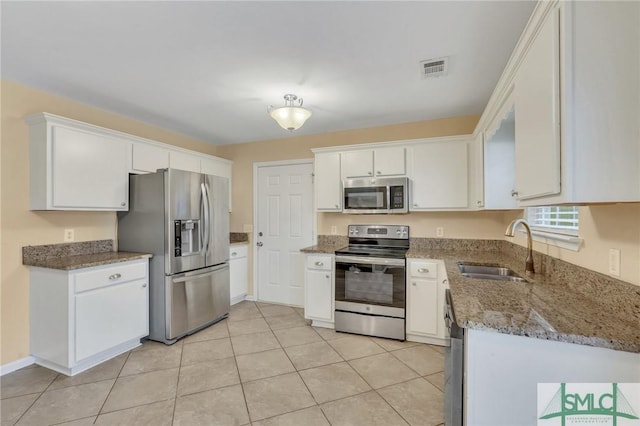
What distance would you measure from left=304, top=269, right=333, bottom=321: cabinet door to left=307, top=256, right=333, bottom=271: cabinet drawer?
5 cm

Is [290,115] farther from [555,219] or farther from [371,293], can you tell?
[555,219]

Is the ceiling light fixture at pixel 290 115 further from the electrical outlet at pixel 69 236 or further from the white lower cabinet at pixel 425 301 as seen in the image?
the electrical outlet at pixel 69 236

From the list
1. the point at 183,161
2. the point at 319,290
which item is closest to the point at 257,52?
the point at 183,161

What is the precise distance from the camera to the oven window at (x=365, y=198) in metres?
3.20

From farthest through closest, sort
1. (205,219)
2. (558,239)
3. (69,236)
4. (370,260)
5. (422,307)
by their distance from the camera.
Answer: (205,219), (370,260), (422,307), (69,236), (558,239)

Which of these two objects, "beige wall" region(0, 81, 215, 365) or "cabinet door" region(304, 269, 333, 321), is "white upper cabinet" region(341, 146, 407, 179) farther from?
"beige wall" region(0, 81, 215, 365)

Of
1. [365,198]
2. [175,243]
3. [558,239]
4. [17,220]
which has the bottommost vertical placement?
[175,243]

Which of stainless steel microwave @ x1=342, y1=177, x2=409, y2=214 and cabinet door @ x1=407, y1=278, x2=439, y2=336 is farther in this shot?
stainless steel microwave @ x1=342, y1=177, x2=409, y2=214

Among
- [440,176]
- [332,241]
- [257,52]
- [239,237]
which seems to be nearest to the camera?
[257,52]

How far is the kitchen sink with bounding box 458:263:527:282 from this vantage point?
6.97 feet

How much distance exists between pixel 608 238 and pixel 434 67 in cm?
157

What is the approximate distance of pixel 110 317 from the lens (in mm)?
2506

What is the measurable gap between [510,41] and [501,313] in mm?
1750

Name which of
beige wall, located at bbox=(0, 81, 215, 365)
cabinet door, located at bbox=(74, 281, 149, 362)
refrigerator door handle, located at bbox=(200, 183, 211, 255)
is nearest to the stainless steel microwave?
refrigerator door handle, located at bbox=(200, 183, 211, 255)
